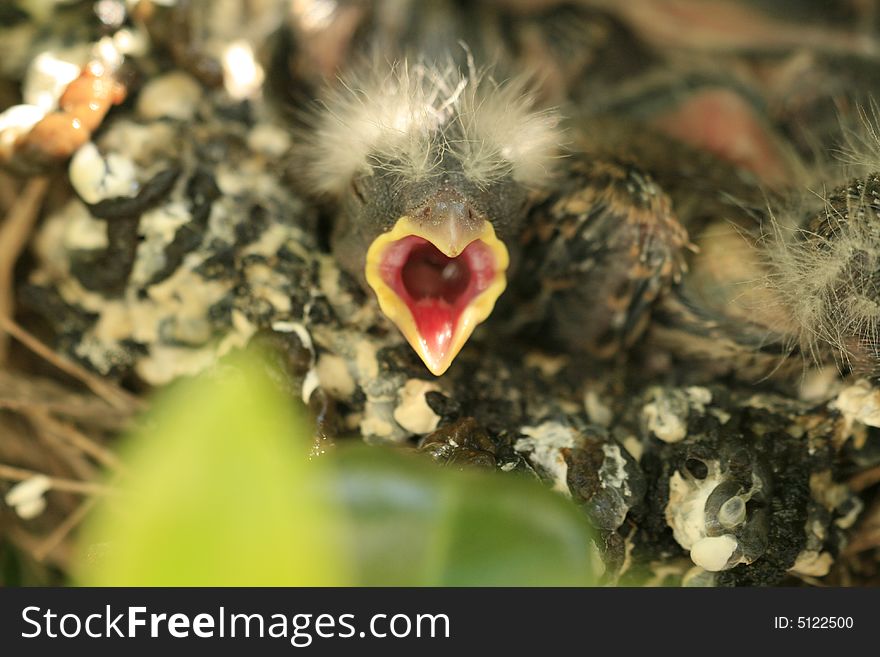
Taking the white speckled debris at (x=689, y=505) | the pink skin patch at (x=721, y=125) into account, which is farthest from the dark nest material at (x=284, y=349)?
the pink skin patch at (x=721, y=125)

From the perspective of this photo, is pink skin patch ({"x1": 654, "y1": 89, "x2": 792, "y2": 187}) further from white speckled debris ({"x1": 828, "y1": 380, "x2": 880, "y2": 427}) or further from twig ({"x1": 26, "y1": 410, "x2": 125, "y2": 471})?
twig ({"x1": 26, "y1": 410, "x2": 125, "y2": 471})

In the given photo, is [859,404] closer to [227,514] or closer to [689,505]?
[689,505]

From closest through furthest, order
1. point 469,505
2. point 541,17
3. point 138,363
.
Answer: point 469,505 → point 138,363 → point 541,17

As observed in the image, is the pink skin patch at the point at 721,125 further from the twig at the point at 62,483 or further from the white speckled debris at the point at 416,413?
the twig at the point at 62,483

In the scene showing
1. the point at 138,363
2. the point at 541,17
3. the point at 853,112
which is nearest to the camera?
the point at 138,363

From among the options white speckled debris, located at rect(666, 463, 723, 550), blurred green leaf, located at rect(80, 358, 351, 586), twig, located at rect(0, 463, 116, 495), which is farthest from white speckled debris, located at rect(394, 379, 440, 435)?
twig, located at rect(0, 463, 116, 495)
